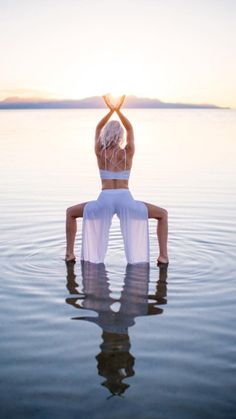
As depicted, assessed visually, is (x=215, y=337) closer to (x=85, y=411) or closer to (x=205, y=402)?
(x=205, y=402)

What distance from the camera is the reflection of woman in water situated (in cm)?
489

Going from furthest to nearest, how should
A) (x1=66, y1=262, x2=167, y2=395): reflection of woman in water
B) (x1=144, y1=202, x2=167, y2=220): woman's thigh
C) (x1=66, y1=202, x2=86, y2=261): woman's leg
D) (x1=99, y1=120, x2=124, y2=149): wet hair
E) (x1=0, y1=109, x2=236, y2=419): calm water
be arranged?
1. (x1=66, y1=202, x2=86, y2=261): woman's leg
2. (x1=144, y1=202, x2=167, y2=220): woman's thigh
3. (x1=99, y1=120, x2=124, y2=149): wet hair
4. (x1=66, y1=262, x2=167, y2=395): reflection of woman in water
5. (x1=0, y1=109, x2=236, y2=419): calm water

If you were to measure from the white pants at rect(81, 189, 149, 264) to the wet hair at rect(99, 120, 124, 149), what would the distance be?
0.64 m

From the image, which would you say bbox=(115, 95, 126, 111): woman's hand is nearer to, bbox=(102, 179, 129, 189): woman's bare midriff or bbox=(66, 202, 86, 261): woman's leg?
bbox=(102, 179, 129, 189): woman's bare midriff

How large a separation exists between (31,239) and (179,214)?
3.55 meters

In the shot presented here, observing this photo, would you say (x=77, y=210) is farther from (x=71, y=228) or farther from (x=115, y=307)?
(x=115, y=307)

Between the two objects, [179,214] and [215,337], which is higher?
[179,214]

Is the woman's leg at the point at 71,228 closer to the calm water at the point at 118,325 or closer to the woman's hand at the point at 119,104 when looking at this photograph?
the calm water at the point at 118,325

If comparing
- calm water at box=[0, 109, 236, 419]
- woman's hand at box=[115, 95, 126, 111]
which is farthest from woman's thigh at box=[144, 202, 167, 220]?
woman's hand at box=[115, 95, 126, 111]

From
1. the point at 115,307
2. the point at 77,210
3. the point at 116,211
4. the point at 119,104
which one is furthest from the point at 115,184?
the point at 115,307

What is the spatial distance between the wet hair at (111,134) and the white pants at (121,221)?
2.11 feet

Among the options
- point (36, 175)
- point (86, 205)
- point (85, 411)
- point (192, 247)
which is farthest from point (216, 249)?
point (36, 175)

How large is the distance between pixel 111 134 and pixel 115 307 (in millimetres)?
2661

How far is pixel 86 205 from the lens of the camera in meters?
8.24
